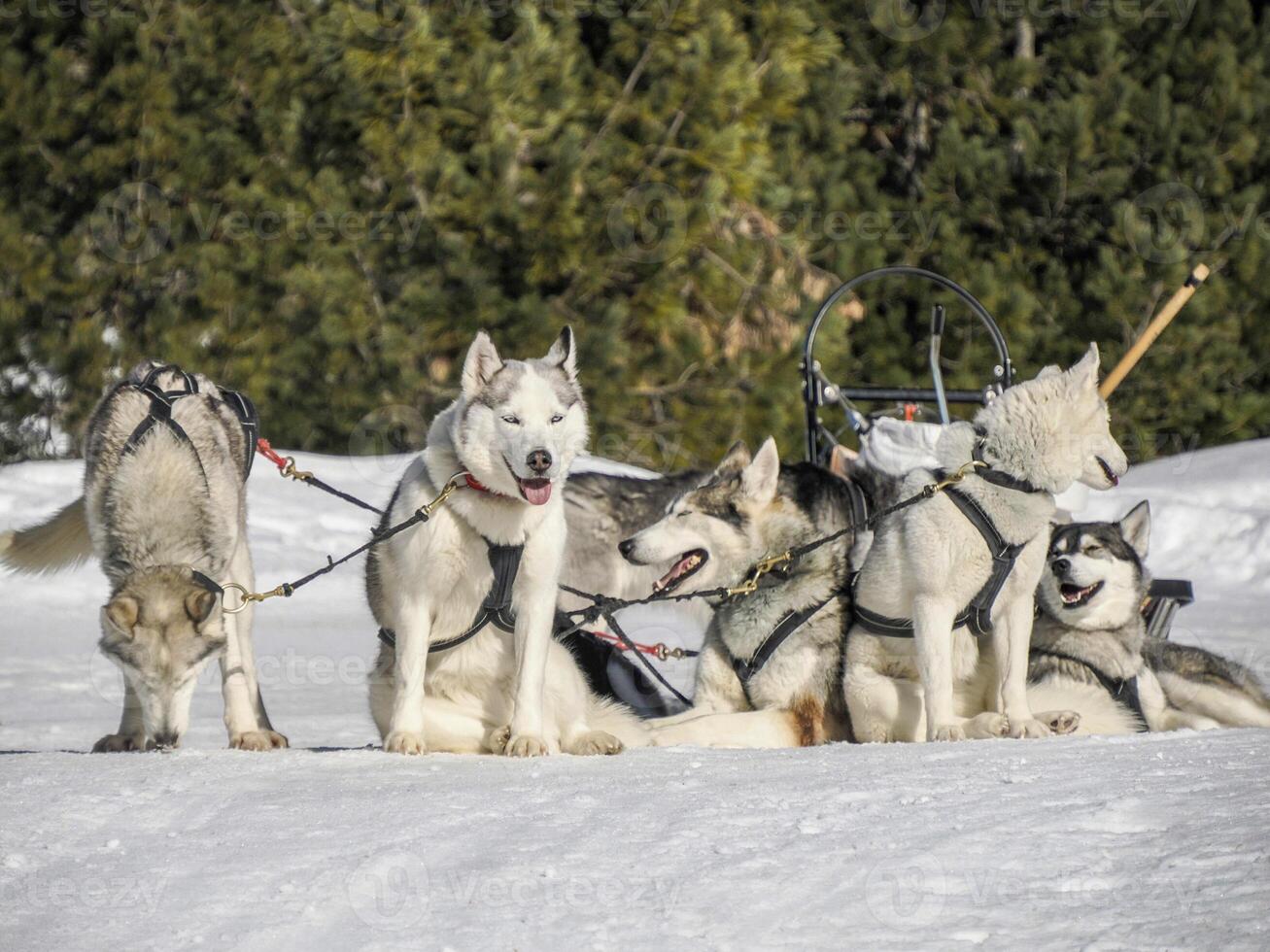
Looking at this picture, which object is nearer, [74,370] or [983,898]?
[983,898]

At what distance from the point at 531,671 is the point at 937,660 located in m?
1.12

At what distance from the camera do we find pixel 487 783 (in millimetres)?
3510

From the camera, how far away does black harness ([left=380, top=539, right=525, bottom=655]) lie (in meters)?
4.15

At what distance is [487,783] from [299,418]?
9488 millimetres

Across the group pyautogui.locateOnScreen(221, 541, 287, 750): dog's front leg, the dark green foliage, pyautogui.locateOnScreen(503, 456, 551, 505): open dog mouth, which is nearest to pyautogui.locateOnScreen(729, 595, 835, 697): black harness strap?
pyautogui.locateOnScreen(503, 456, 551, 505): open dog mouth

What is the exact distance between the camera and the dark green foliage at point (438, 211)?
12.1m

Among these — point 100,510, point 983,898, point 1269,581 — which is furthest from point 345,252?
point 983,898

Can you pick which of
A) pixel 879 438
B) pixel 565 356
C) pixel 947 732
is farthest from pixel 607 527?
pixel 947 732

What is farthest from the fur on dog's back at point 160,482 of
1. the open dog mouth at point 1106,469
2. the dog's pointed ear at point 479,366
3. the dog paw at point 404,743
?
the open dog mouth at point 1106,469

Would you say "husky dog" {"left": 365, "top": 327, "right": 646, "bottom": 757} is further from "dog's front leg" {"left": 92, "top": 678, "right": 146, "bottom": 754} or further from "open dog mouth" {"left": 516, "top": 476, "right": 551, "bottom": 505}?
"dog's front leg" {"left": 92, "top": 678, "right": 146, "bottom": 754}

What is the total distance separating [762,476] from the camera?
5020 millimetres

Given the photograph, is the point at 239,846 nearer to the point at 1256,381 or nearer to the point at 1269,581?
the point at 1269,581

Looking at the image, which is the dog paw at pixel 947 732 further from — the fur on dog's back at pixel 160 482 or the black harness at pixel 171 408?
the black harness at pixel 171 408

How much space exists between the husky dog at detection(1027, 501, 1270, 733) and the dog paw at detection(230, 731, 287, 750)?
224cm
